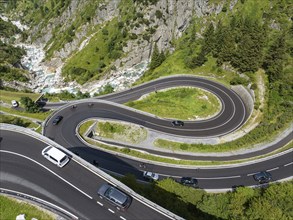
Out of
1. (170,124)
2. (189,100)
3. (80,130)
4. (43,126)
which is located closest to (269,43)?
(189,100)

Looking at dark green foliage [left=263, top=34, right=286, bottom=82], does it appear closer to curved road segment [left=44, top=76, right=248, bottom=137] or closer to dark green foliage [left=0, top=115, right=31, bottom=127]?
curved road segment [left=44, top=76, right=248, bottom=137]

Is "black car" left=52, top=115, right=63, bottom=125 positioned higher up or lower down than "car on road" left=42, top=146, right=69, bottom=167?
higher up

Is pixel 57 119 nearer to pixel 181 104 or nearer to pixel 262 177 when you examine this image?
pixel 181 104

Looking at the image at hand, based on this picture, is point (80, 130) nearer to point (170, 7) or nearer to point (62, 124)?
point (62, 124)

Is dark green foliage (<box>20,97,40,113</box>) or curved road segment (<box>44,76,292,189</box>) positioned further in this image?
dark green foliage (<box>20,97,40,113</box>)


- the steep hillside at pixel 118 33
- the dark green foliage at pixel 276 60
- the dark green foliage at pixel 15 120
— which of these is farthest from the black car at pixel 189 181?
the steep hillside at pixel 118 33

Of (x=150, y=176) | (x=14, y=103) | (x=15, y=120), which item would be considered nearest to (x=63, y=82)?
(x=14, y=103)

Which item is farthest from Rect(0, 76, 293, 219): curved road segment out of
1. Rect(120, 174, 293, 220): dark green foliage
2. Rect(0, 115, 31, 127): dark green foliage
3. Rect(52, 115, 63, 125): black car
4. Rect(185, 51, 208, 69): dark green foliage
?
Rect(185, 51, 208, 69): dark green foliage
